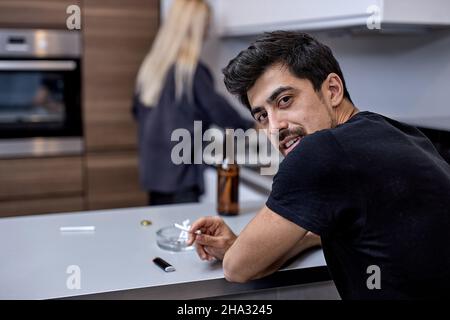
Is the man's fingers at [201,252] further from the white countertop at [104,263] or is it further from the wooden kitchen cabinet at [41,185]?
the wooden kitchen cabinet at [41,185]

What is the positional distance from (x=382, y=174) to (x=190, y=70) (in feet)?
4.92

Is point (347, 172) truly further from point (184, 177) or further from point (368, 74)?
point (184, 177)

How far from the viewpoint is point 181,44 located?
90.8 inches

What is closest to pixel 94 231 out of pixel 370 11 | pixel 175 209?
pixel 175 209

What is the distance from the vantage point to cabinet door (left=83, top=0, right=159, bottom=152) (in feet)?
9.11

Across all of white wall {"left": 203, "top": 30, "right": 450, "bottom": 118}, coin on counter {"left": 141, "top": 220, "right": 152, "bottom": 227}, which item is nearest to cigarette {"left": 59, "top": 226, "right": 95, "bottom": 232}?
coin on counter {"left": 141, "top": 220, "right": 152, "bottom": 227}

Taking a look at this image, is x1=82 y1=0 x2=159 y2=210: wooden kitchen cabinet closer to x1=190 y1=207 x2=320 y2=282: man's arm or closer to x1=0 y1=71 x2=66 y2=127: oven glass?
x1=0 y1=71 x2=66 y2=127: oven glass

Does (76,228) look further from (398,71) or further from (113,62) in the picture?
(113,62)

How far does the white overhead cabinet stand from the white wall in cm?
21

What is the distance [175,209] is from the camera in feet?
5.30

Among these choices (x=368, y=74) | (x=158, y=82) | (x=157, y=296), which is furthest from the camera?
(x=158, y=82)

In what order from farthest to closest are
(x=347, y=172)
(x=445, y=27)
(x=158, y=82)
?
(x=158, y=82), (x=445, y=27), (x=347, y=172)

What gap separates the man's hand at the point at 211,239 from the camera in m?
1.16

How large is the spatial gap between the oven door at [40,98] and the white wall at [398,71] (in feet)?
4.33
